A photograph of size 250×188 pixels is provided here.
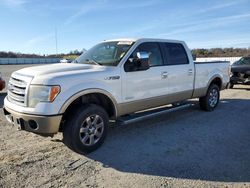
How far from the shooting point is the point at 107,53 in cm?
610

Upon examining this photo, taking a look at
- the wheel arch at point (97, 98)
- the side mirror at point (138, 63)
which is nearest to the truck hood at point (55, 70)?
the wheel arch at point (97, 98)

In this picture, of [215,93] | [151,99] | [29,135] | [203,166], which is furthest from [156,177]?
[215,93]

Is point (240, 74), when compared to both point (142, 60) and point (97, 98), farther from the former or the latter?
point (97, 98)

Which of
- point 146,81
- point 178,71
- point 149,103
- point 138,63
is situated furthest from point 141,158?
point 178,71

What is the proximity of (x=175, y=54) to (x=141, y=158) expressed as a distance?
3238mm

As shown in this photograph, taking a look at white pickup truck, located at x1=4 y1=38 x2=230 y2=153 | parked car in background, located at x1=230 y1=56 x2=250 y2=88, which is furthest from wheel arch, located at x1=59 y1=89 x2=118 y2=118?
parked car in background, located at x1=230 y1=56 x2=250 y2=88

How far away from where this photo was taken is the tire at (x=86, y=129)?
186 inches

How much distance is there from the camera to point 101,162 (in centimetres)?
461

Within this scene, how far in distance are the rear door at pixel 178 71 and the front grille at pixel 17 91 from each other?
10.5ft

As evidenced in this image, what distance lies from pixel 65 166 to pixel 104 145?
112 cm

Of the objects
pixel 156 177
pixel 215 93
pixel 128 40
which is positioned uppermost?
pixel 128 40

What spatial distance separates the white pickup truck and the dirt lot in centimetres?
45

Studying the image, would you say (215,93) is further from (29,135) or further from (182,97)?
(29,135)

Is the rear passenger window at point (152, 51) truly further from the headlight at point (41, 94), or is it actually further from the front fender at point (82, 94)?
the headlight at point (41, 94)
